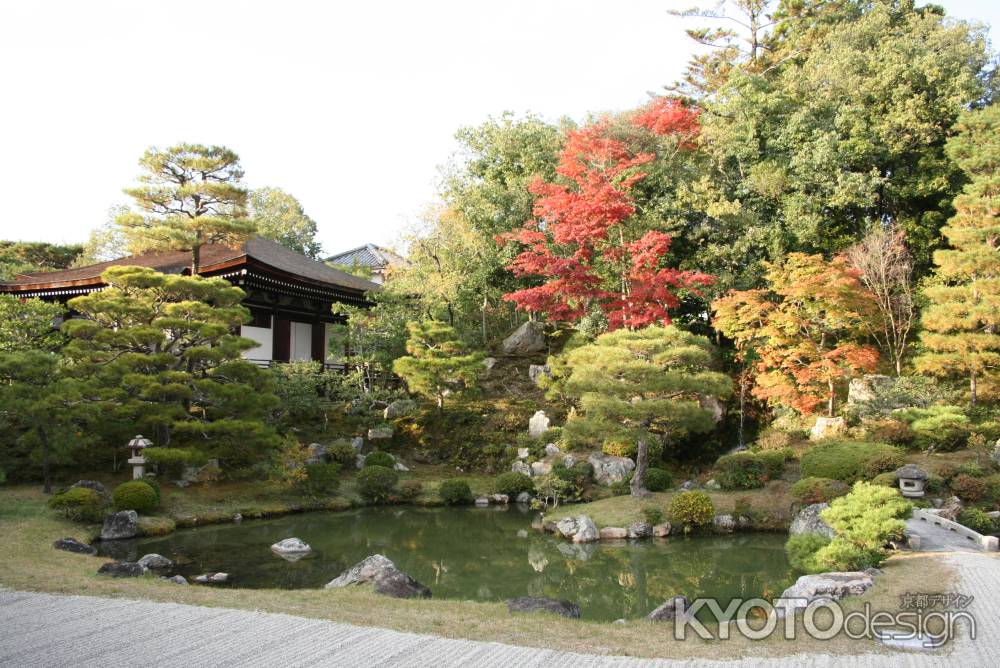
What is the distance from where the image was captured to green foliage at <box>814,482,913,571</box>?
808 centimetres

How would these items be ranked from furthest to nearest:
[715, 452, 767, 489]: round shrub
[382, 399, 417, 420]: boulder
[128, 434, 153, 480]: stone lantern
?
[382, 399, 417, 420]: boulder
[715, 452, 767, 489]: round shrub
[128, 434, 153, 480]: stone lantern

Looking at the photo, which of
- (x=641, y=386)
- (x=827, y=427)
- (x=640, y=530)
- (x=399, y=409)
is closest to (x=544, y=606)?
(x=640, y=530)

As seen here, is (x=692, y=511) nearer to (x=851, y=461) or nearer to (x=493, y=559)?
(x=851, y=461)

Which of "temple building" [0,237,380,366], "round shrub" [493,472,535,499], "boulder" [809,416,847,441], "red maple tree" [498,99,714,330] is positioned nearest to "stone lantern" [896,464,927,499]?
"boulder" [809,416,847,441]

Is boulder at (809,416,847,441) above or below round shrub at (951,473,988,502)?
above

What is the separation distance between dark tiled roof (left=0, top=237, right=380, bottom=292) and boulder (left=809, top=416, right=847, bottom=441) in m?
13.1

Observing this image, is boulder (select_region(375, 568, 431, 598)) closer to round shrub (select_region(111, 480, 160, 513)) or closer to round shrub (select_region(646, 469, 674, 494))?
round shrub (select_region(111, 480, 160, 513))

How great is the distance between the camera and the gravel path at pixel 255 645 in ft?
15.7

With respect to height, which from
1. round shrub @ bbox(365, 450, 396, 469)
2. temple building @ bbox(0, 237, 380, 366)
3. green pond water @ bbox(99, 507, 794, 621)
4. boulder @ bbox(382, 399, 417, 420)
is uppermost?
temple building @ bbox(0, 237, 380, 366)

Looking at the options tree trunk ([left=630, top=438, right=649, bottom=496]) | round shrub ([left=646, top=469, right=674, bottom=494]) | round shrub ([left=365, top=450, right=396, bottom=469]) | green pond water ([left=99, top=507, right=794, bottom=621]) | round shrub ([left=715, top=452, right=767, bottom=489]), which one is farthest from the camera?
Result: round shrub ([left=365, top=450, right=396, bottom=469])

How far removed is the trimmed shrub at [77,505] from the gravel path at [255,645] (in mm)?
5642

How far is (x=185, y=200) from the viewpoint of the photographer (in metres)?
15.7

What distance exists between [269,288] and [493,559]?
10.8 metres

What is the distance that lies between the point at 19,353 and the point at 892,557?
46.4 ft
